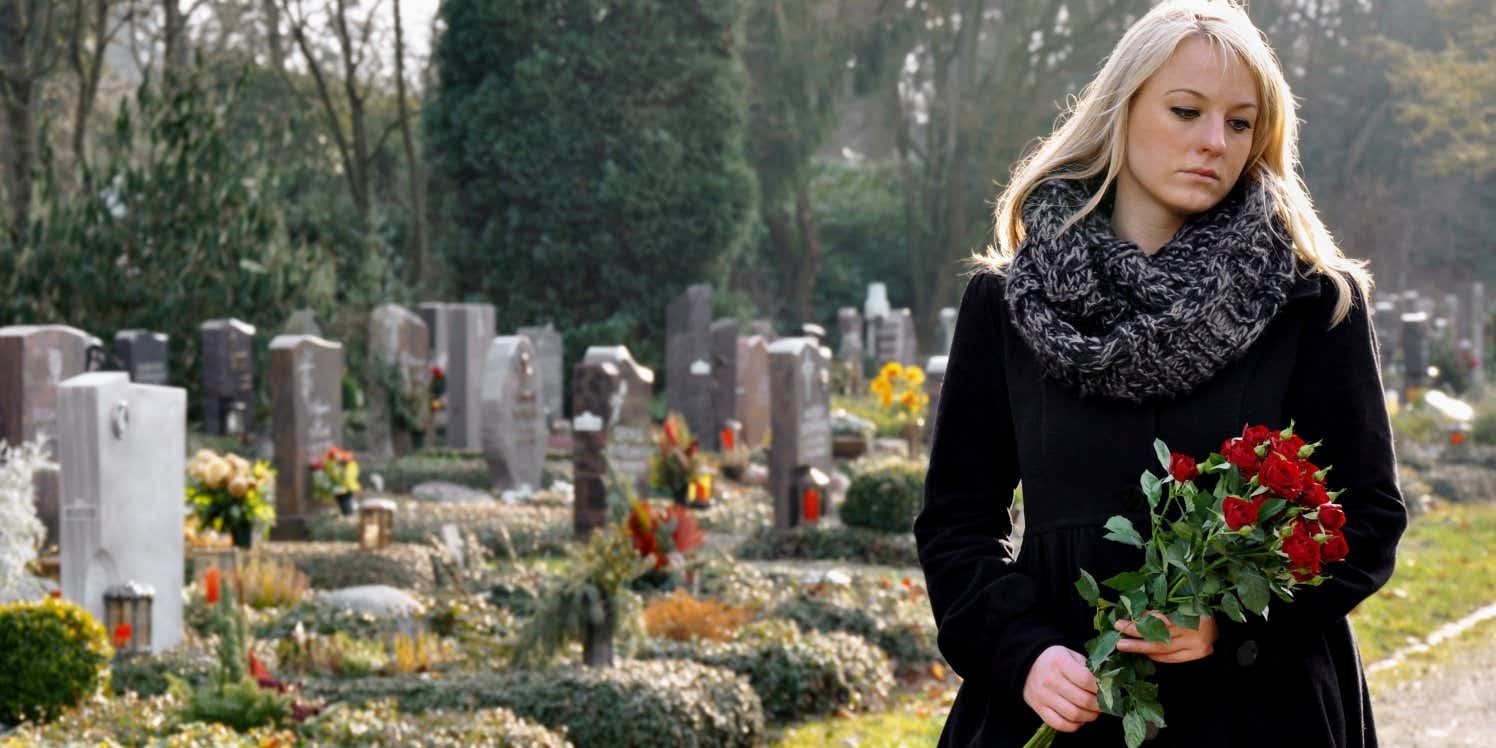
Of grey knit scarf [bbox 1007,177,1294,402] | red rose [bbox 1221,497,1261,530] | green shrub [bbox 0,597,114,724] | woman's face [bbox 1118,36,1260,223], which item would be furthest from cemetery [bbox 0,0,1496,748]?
red rose [bbox 1221,497,1261,530]

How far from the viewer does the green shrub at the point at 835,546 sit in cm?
1309

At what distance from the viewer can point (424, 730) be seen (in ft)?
21.1

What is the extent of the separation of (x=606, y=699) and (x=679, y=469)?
25.9ft

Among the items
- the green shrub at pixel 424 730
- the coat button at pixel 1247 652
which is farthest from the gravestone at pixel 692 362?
the coat button at pixel 1247 652

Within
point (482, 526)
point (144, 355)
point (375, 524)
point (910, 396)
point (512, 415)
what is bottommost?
point (482, 526)

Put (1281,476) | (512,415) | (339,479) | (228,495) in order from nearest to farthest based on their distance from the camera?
(1281,476) < (228,495) < (339,479) < (512,415)

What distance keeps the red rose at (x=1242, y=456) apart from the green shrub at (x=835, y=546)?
1080 cm

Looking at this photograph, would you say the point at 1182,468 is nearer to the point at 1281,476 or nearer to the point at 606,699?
the point at 1281,476

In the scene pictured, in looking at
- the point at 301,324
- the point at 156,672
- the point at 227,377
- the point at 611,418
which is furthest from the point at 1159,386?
the point at 301,324

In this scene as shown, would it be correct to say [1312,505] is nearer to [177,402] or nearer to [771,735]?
[771,735]

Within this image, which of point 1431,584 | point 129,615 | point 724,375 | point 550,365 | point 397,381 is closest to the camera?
point 129,615

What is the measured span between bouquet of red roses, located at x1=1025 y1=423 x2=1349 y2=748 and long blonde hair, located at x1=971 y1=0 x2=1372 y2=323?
13.3 inches

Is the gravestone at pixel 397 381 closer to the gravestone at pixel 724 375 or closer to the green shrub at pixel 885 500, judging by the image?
A: the gravestone at pixel 724 375

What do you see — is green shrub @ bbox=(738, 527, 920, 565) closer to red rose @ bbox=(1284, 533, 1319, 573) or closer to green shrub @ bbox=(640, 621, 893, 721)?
green shrub @ bbox=(640, 621, 893, 721)
